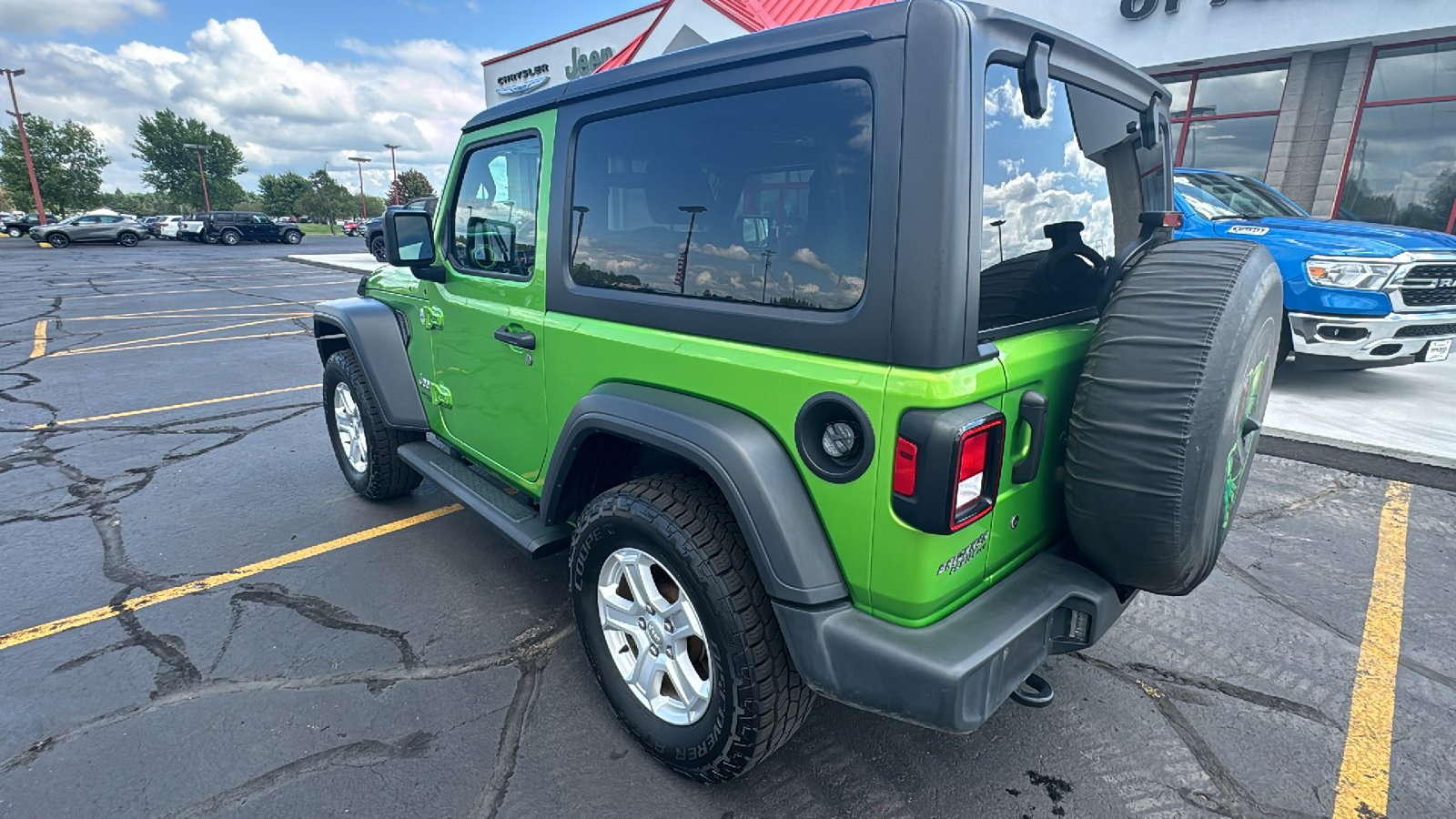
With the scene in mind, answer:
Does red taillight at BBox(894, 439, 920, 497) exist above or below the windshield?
below

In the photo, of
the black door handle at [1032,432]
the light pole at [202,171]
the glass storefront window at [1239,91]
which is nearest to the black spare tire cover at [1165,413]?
the black door handle at [1032,432]

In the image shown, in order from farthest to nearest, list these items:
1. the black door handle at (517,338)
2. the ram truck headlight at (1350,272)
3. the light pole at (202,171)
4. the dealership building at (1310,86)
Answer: the light pole at (202,171) → the dealership building at (1310,86) → the ram truck headlight at (1350,272) → the black door handle at (517,338)

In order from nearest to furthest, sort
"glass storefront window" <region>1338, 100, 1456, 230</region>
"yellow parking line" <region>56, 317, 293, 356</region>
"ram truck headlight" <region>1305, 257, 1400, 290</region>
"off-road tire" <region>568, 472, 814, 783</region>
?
"off-road tire" <region>568, 472, 814, 783</region> < "ram truck headlight" <region>1305, 257, 1400, 290</region> < "yellow parking line" <region>56, 317, 293, 356</region> < "glass storefront window" <region>1338, 100, 1456, 230</region>

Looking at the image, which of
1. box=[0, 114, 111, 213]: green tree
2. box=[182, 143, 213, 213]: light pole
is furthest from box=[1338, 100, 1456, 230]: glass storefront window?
box=[182, 143, 213, 213]: light pole

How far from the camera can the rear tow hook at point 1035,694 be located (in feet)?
7.28

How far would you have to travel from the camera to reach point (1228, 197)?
663 centimetres

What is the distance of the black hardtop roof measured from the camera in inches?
62.2

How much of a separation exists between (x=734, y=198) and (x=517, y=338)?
3.56 ft

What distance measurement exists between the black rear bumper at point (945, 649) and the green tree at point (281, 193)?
99.5 meters

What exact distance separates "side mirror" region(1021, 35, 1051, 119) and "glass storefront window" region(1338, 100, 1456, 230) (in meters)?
12.0

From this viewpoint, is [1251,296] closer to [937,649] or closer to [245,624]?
[937,649]

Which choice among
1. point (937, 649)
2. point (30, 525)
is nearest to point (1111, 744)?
point (937, 649)

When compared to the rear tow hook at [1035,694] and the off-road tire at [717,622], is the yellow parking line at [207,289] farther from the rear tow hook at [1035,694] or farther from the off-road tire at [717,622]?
the rear tow hook at [1035,694]

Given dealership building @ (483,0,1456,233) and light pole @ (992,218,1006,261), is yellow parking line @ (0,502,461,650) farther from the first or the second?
dealership building @ (483,0,1456,233)
